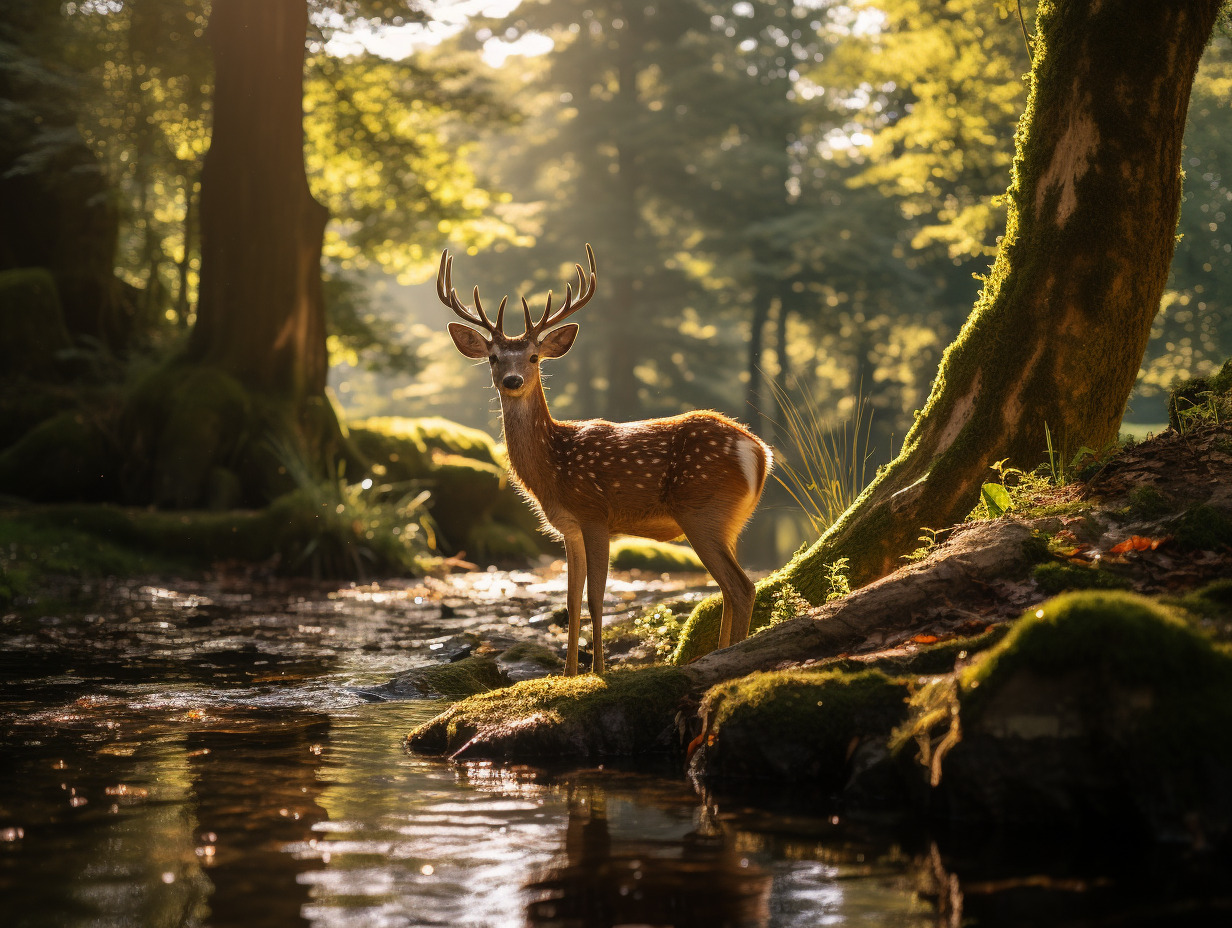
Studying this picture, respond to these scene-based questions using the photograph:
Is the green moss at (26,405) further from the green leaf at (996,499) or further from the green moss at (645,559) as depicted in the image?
the green leaf at (996,499)

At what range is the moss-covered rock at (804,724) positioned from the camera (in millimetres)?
4480

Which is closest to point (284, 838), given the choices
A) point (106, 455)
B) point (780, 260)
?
point (106, 455)

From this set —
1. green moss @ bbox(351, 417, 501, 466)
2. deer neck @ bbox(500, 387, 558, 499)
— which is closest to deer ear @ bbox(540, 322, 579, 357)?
deer neck @ bbox(500, 387, 558, 499)

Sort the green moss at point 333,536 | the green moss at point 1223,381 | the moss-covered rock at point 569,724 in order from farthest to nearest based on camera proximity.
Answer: the green moss at point 333,536, the green moss at point 1223,381, the moss-covered rock at point 569,724

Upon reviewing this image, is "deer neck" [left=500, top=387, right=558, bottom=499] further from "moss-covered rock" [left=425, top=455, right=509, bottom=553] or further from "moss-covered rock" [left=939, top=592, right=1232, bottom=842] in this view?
"moss-covered rock" [left=425, top=455, right=509, bottom=553]

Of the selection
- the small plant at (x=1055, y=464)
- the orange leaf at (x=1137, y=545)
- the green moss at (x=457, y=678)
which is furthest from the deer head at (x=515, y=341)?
the orange leaf at (x=1137, y=545)

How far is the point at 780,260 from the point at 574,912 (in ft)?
112

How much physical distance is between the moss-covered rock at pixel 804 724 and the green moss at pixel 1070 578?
1.02 meters

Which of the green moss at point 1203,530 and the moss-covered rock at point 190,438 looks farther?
the moss-covered rock at point 190,438

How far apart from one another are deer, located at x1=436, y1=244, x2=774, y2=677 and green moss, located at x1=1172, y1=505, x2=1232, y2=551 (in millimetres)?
2296

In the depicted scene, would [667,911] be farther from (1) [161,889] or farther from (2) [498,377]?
(2) [498,377]

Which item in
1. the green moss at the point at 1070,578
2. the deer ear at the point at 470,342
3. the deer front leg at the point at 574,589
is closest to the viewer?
the green moss at the point at 1070,578

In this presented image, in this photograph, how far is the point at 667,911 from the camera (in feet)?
10.4

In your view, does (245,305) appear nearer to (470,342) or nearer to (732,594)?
(470,342)
